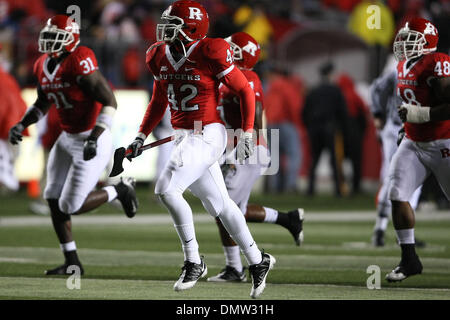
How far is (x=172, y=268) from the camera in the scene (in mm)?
8523

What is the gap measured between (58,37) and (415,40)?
2676 mm

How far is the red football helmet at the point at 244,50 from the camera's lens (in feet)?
26.6

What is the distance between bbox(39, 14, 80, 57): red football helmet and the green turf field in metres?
1.73

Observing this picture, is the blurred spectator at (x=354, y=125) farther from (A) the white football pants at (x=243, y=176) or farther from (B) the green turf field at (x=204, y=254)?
(A) the white football pants at (x=243, y=176)

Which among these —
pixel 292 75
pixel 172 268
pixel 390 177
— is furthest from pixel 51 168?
pixel 292 75

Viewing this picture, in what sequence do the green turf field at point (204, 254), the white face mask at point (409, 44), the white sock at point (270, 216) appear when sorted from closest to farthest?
the green turf field at point (204, 254) < the white face mask at point (409, 44) < the white sock at point (270, 216)

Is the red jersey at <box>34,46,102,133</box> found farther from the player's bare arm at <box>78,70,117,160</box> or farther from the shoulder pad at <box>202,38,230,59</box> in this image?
the shoulder pad at <box>202,38,230,59</box>

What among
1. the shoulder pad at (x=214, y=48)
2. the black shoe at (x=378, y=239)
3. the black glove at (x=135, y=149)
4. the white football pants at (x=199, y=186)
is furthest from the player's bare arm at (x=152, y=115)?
the black shoe at (x=378, y=239)

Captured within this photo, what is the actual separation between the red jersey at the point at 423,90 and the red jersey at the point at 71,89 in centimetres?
238

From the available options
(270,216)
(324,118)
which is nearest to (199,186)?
(270,216)

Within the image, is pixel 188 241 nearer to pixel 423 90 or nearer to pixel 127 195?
pixel 423 90

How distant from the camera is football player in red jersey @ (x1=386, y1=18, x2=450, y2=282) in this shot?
752cm
